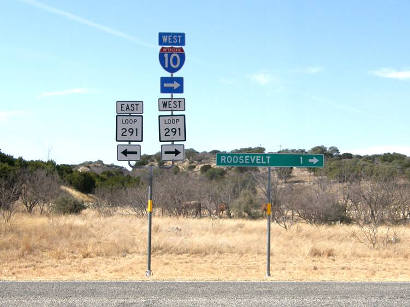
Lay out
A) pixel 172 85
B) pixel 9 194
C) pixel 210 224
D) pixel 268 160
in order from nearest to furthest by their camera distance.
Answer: pixel 268 160 < pixel 172 85 < pixel 210 224 < pixel 9 194

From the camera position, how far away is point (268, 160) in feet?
33.8

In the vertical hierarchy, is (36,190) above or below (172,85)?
below

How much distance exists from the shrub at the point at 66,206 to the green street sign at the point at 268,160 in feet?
68.7

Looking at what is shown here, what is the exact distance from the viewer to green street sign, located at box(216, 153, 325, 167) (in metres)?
10.3

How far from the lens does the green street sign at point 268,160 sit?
10266 millimetres

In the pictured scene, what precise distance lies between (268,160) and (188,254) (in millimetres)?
6622

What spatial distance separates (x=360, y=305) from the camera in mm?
6938

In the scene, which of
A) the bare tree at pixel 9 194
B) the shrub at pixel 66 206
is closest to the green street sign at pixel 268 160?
the bare tree at pixel 9 194

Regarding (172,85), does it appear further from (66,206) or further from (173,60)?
(66,206)

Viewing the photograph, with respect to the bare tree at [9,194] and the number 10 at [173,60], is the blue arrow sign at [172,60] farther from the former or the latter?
the bare tree at [9,194]

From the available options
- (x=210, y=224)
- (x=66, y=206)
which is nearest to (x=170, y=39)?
(x=210, y=224)

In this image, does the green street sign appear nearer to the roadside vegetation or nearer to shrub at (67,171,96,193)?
the roadside vegetation

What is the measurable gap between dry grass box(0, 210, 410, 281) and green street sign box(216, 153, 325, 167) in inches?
96.5

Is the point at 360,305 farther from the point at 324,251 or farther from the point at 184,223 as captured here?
the point at 184,223
